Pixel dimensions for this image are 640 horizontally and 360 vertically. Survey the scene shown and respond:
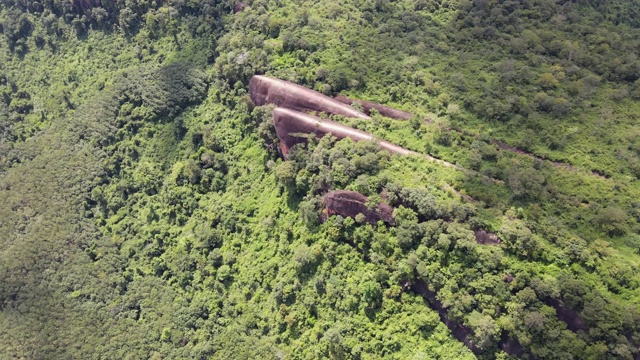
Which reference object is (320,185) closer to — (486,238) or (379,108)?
(379,108)

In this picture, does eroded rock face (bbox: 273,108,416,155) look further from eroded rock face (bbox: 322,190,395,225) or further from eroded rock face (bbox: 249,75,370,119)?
eroded rock face (bbox: 322,190,395,225)

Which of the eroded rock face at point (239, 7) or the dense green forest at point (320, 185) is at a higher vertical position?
the eroded rock face at point (239, 7)

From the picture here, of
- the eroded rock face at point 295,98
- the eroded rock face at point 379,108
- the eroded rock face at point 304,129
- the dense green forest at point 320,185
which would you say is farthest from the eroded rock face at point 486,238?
the eroded rock face at point 295,98

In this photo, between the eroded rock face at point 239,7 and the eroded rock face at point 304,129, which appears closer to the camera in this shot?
the eroded rock face at point 304,129

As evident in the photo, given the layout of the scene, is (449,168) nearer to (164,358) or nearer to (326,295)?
(326,295)

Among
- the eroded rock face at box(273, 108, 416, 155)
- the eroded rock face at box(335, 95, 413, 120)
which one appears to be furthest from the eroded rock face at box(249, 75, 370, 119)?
the eroded rock face at box(273, 108, 416, 155)

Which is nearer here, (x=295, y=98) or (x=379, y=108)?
(x=379, y=108)

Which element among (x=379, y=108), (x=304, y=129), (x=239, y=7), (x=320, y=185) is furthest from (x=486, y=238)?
(x=239, y=7)

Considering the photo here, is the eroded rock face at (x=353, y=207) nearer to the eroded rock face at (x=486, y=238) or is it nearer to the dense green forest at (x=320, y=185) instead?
the dense green forest at (x=320, y=185)
